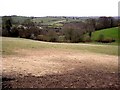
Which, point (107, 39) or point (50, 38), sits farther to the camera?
point (107, 39)

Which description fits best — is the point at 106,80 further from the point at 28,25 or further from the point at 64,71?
the point at 28,25

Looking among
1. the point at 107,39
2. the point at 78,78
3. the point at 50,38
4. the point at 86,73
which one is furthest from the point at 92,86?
the point at 107,39

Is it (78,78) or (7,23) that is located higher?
(7,23)

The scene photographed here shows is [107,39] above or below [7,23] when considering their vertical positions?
below

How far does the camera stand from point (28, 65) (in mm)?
8633

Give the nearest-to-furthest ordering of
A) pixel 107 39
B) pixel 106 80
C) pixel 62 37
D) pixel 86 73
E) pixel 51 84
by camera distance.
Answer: pixel 51 84
pixel 106 80
pixel 86 73
pixel 62 37
pixel 107 39

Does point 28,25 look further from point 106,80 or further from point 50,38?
point 106,80

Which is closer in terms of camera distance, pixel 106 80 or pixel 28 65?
pixel 106 80

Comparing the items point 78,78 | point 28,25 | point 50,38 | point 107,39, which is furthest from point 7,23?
point 78,78

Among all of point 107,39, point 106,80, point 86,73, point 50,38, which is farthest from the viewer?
point 107,39

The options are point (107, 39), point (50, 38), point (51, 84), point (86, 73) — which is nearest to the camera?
point (51, 84)

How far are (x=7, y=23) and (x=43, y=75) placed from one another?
76.5 ft

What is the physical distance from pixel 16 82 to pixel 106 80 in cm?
261

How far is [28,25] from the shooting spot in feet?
105
